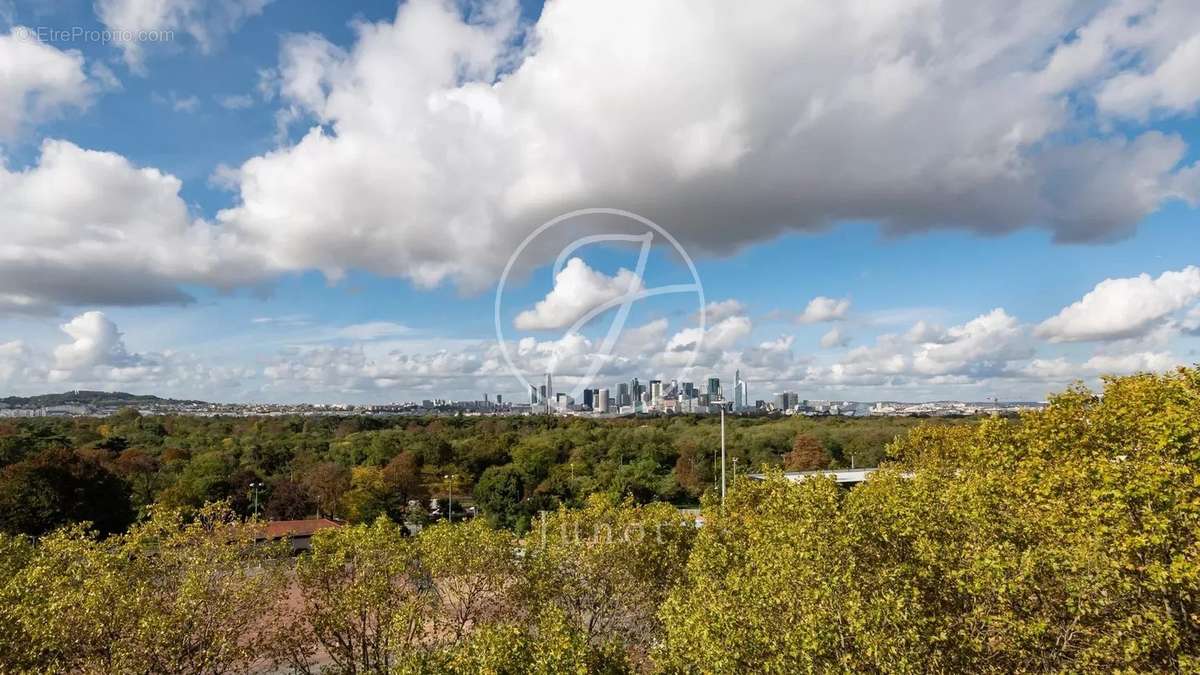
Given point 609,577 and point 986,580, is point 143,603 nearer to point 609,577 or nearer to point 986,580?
point 609,577

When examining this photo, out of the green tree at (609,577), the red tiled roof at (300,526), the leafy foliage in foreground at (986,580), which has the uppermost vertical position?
the leafy foliage in foreground at (986,580)

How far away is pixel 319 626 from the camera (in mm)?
14820

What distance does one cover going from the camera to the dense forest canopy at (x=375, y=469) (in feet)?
143

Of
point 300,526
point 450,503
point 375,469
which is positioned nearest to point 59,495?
point 300,526

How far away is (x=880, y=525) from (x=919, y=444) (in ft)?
71.1

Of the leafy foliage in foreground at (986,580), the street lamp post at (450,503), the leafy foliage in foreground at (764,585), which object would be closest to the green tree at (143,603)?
the leafy foliage in foreground at (764,585)

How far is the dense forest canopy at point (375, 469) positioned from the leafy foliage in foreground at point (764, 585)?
2592 cm

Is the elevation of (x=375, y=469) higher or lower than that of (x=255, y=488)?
higher

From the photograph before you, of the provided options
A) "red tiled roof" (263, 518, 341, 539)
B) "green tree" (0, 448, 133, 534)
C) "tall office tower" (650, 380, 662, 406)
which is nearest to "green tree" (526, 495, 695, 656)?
"red tiled roof" (263, 518, 341, 539)

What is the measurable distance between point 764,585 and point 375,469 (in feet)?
173

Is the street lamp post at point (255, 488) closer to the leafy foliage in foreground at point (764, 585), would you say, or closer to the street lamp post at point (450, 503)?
the street lamp post at point (450, 503)

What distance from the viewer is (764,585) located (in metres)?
11.8

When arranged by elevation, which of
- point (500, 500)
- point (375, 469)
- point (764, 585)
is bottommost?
point (500, 500)

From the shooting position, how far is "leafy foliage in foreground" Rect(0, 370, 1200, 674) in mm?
9852
